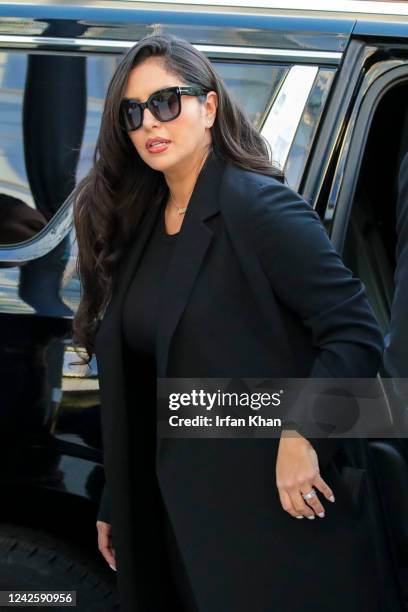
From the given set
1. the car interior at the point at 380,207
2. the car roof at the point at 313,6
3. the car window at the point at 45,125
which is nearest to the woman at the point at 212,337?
the car window at the point at 45,125

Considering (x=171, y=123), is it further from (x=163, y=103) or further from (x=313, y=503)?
(x=313, y=503)

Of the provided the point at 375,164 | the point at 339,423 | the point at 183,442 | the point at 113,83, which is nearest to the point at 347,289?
the point at 339,423

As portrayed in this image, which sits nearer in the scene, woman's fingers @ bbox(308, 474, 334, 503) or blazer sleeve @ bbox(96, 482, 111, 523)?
woman's fingers @ bbox(308, 474, 334, 503)

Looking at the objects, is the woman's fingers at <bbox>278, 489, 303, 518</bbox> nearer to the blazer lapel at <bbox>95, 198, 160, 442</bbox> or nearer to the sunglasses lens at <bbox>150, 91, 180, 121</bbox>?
the blazer lapel at <bbox>95, 198, 160, 442</bbox>

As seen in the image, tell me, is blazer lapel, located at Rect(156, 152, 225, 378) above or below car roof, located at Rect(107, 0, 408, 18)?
below

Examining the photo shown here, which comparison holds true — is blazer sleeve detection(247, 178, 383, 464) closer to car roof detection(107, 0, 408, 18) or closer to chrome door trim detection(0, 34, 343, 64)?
chrome door trim detection(0, 34, 343, 64)

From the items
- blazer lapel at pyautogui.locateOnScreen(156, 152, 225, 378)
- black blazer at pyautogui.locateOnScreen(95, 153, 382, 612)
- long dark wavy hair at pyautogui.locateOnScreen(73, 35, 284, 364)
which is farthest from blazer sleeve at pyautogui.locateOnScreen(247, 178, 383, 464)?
long dark wavy hair at pyautogui.locateOnScreen(73, 35, 284, 364)

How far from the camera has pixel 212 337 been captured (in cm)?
157

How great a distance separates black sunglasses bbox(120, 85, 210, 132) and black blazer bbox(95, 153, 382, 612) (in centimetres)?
12

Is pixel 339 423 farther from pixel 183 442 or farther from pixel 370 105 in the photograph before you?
pixel 370 105

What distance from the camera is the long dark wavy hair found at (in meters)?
1.70

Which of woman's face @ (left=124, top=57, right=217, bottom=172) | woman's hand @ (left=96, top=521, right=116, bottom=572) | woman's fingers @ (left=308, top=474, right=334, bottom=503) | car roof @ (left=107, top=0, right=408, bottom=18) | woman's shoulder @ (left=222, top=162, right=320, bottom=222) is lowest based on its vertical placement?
woman's fingers @ (left=308, top=474, right=334, bottom=503)

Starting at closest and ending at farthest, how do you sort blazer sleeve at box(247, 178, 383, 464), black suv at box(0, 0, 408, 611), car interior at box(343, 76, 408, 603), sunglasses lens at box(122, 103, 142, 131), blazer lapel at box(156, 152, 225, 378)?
1. blazer sleeve at box(247, 178, 383, 464)
2. blazer lapel at box(156, 152, 225, 378)
3. sunglasses lens at box(122, 103, 142, 131)
4. black suv at box(0, 0, 408, 611)
5. car interior at box(343, 76, 408, 603)

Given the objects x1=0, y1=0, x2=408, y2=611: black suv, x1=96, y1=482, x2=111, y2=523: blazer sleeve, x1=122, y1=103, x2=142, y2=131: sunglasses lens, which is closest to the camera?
x1=122, y1=103, x2=142, y2=131: sunglasses lens
